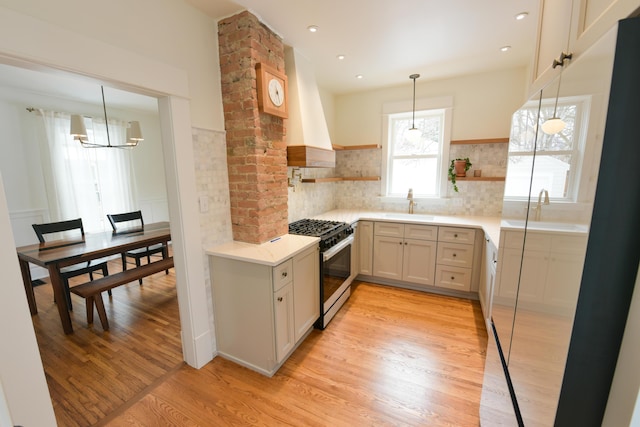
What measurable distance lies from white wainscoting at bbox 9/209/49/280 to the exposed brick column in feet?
11.9

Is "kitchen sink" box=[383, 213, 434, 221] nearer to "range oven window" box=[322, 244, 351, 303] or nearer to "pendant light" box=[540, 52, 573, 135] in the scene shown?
"range oven window" box=[322, 244, 351, 303]

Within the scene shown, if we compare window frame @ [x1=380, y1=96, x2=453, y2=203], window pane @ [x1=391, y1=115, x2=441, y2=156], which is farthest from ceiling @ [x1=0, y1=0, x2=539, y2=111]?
window pane @ [x1=391, y1=115, x2=441, y2=156]

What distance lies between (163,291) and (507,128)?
194 inches

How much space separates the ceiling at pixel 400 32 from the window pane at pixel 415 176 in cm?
115

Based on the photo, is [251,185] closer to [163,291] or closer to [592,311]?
[592,311]

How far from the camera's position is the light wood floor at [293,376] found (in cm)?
165

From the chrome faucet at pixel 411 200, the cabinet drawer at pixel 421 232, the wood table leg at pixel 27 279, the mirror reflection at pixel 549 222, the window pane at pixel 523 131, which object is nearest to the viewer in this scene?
the mirror reflection at pixel 549 222

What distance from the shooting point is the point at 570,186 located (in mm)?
767

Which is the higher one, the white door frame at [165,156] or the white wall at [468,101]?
the white wall at [468,101]

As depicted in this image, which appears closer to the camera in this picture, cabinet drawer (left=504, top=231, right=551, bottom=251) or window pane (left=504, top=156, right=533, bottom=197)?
cabinet drawer (left=504, top=231, right=551, bottom=251)

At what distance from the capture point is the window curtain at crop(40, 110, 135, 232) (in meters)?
3.81

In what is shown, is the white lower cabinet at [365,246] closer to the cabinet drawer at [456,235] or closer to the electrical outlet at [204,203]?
the cabinet drawer at [456,235]

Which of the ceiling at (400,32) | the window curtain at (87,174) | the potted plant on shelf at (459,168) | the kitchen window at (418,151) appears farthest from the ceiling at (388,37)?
the potted plant on shelf at (459,168)

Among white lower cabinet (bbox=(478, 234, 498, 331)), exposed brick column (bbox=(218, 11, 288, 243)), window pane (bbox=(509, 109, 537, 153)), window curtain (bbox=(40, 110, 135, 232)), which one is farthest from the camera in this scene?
window curtain (bbox=(40, 110, 135, 232))
